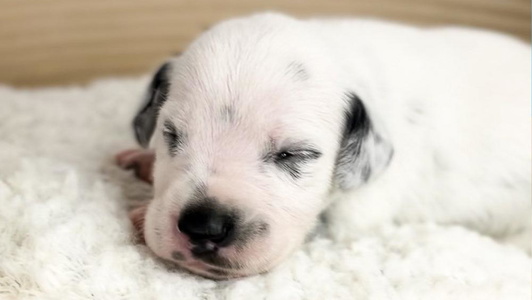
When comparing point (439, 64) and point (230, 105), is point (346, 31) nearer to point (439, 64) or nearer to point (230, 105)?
point (439, 64)

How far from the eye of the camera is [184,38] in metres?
3.39

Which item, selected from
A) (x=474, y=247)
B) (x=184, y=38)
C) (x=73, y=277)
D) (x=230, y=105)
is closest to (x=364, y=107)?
(x=230, y=105)

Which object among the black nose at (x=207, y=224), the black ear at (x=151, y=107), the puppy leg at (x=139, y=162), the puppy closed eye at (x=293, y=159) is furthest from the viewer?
the puppy leg at (x=139, y=162)

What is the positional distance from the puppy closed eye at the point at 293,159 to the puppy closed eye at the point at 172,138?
0.24 m

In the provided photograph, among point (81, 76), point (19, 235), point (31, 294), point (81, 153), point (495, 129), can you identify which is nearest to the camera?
point (31, 294)

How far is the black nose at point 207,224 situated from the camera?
1348mm

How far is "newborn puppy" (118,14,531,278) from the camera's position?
1.43 metres

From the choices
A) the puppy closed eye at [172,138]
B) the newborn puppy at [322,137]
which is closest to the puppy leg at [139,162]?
the newborn puppy at [322,137]

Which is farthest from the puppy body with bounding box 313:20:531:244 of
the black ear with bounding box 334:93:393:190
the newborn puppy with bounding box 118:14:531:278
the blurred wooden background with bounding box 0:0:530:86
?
the blurred wooden background with bounding box 0:0:530:86

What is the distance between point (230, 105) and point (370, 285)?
0.53 m

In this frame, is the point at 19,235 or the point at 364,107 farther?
the point at 364,107

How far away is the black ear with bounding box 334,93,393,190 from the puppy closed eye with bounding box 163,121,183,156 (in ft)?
1.36

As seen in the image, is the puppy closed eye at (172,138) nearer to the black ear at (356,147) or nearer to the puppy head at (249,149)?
the puppy head at (249,149)

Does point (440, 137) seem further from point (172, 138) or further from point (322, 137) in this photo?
point (172, 138)
